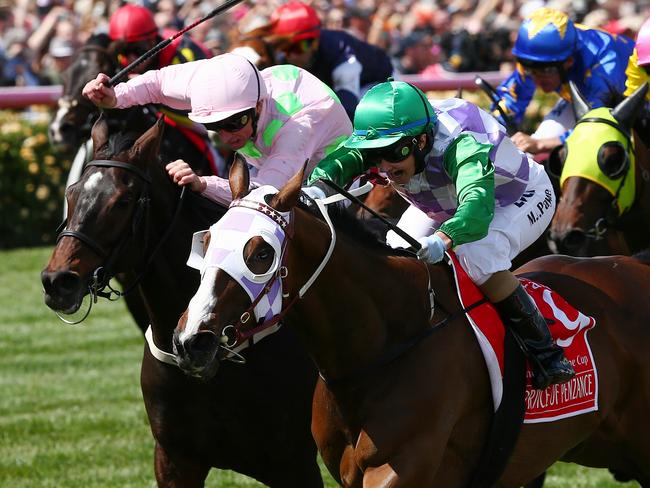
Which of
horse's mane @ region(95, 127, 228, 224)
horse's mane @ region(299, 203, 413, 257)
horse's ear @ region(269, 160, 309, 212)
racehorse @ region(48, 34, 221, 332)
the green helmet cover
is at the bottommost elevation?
racehorse @ region(48, 34, 221, 332)

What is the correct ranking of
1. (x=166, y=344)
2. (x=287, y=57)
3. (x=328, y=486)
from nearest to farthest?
(x=166, y=344) → (x=328, y=486) → (x=287, y=57)

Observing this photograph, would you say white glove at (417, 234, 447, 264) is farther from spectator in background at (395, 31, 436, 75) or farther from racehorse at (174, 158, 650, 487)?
spectator in background at (395, 31, 436, 75)

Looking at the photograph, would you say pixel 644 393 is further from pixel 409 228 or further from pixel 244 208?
pixel 244 208

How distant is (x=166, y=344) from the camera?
15.7ft

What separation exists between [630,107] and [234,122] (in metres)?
2.22

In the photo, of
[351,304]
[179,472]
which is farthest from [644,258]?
[179,472]

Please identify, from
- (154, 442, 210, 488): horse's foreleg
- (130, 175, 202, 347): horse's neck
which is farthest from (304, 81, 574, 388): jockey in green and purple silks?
(154, 442, 210, 488): horse's foreleg

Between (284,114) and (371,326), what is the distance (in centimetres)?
117

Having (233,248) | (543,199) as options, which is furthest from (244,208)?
(543,199)

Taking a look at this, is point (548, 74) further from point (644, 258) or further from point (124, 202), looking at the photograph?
point (124, 202)

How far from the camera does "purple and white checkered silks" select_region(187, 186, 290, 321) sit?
3.68 m

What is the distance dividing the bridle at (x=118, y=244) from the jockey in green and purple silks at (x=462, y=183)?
2.11 feet

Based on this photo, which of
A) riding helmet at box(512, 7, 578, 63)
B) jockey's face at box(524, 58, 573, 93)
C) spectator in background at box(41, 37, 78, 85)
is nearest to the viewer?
riding helmet at box(512, 7, 578, 63)

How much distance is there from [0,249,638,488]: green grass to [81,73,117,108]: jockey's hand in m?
2.14
